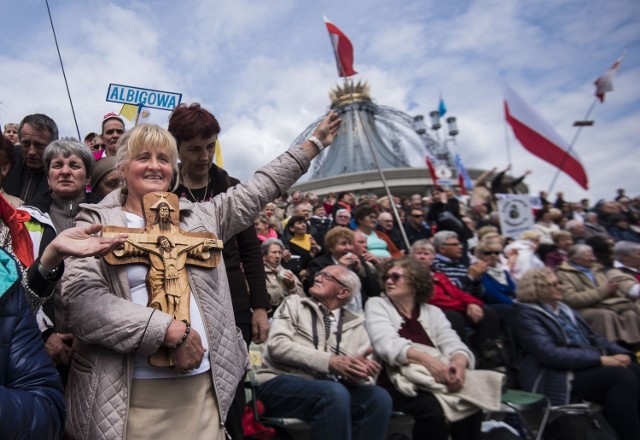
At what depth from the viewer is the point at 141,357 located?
1.80 m

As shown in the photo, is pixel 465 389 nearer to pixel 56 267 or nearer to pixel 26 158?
pixel 56 267

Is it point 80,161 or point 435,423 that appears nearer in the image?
point 80,161

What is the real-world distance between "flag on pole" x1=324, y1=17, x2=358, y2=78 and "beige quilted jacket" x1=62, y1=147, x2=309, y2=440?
612 cm

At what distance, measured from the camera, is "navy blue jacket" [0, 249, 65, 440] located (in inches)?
51.3

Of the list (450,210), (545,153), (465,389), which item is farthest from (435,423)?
(545,153)

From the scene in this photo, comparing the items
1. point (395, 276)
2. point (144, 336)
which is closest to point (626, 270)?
point (395, 276)

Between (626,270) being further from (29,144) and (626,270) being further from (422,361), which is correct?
(29,144)

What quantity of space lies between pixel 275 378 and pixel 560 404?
2615mm

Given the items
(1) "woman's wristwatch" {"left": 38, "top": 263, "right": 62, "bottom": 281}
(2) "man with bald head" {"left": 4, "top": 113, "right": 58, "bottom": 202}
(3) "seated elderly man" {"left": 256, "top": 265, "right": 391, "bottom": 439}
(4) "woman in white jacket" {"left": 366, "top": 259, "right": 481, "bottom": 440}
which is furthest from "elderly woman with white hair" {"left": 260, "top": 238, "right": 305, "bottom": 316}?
(1) "woman's wristwatch" {"left": 38, "top": 263, "right": 62, "bottom": 281}

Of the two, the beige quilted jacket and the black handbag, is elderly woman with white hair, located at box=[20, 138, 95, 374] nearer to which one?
the beige quilted jacket

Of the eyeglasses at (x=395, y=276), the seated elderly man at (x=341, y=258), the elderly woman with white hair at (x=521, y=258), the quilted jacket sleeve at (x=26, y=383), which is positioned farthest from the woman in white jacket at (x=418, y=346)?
the quilted jacket sleeve at (x=26, y=383)

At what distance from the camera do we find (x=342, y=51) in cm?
789

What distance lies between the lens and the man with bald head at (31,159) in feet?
11.1

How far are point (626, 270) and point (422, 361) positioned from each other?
12.2 ft
